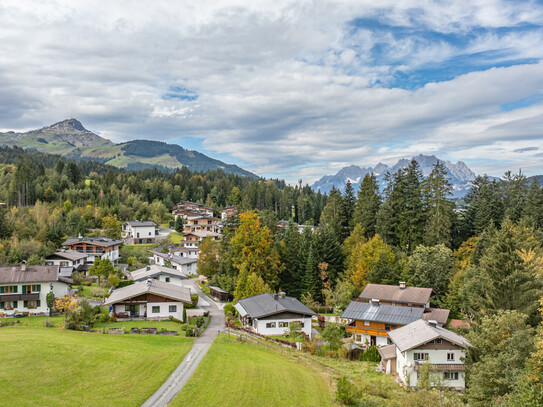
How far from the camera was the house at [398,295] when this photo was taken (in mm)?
53500

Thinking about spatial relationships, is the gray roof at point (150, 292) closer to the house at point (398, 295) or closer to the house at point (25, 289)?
the house at point (25, 289)

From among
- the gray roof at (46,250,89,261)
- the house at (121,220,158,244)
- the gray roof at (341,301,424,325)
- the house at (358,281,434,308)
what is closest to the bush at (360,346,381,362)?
the gray roof at (341,301,424,325)

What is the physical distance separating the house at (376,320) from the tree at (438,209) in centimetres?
1709

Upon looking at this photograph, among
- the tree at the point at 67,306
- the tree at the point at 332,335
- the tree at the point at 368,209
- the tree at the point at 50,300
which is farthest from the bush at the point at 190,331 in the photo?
the tree at the point at 368,209

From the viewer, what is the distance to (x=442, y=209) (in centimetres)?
6278

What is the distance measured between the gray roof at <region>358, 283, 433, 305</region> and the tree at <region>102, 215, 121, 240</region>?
6788cm

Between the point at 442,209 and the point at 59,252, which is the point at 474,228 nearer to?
the point at 442,209

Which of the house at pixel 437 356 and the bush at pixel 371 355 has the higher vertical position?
the house at pixel 437 356

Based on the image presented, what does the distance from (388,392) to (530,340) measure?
1109 centimetres

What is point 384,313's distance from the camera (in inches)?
1966

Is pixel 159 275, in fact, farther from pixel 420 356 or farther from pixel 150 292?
pixel 420 356

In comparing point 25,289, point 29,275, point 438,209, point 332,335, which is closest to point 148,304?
point 25,289

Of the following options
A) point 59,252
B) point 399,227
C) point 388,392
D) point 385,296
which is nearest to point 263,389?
point 388,392

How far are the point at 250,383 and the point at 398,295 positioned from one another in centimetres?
3323
